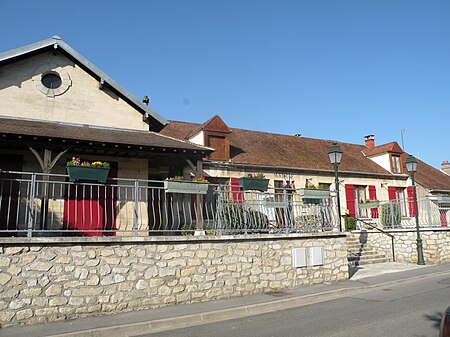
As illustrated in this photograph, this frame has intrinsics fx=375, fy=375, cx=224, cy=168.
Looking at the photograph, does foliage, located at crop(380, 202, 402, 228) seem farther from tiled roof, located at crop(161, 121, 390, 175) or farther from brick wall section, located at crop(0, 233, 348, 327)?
brick wall section, located at crop(0, 233, 348, 327)

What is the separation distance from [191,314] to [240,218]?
3.14 meters

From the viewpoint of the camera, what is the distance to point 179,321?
265 inches

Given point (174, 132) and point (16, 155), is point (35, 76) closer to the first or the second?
point (16, 155)

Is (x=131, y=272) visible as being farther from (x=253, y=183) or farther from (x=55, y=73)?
(x=55, y=73)

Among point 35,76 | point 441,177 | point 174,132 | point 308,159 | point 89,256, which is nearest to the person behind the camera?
point 89,256

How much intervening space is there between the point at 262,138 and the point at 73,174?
13.6 m

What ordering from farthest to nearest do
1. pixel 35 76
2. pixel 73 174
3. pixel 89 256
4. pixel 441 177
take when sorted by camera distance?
pixel 441 177
pixel 35 76
pixel 73 174
pixel 89 256

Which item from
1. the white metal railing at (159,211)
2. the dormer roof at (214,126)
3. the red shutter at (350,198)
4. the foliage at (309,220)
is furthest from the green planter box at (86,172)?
the red shutter at (350,198)

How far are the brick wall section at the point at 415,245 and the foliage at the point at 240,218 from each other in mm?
7700

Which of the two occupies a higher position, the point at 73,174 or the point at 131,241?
the point at 73,174

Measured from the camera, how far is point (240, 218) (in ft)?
31.4

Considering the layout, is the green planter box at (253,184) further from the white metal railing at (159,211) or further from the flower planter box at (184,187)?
the flower planter box at (184,187)

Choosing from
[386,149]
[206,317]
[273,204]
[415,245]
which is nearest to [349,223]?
[415,245]

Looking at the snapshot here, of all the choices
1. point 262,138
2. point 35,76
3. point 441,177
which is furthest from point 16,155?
point 441,177
